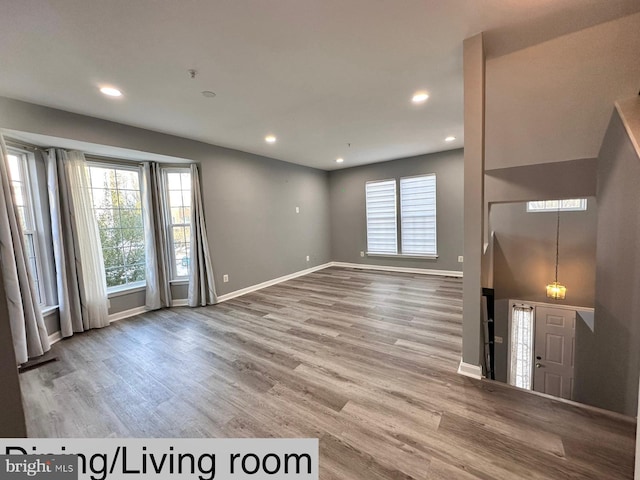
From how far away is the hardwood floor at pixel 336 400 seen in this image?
1369mm

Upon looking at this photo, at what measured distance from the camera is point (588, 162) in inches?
77.5

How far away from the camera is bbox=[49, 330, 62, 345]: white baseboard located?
9.67ft

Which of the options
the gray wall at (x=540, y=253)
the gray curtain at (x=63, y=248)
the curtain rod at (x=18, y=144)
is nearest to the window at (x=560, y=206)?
the gray wall at (x=540, y=253)

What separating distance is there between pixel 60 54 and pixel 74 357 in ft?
9.17

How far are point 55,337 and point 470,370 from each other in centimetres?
453

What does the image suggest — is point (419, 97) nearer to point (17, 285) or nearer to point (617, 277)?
point (617, 277)

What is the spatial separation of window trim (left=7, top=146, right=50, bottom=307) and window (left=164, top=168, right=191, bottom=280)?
1458 mm

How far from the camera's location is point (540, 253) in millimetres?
4695

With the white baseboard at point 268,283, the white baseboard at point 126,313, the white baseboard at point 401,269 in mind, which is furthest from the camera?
the white baseboard at point 401,269

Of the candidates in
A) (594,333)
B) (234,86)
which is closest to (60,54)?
(234,86)

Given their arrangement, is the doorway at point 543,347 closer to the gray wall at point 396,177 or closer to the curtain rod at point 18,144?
the gray wall at point 396,177

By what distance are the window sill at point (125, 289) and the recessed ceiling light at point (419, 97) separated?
4.64 meters

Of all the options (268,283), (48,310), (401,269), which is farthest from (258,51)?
(401,269)

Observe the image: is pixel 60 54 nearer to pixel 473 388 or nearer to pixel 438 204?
pixel 473 388
